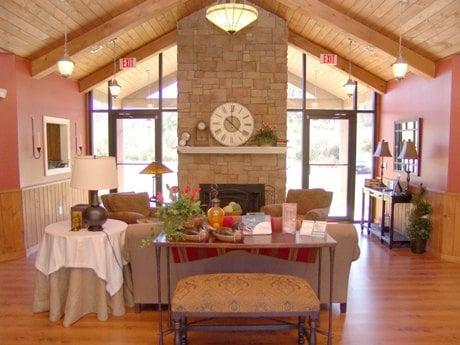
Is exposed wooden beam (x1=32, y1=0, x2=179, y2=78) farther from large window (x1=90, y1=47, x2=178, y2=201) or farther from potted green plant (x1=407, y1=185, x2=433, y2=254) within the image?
potted green plant (x1=407, y1=185, x2=433, y2=254)

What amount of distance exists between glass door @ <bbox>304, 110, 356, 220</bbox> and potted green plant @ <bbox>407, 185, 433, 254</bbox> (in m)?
2.29

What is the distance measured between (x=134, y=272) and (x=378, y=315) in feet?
7.17

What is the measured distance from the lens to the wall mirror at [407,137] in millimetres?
6005

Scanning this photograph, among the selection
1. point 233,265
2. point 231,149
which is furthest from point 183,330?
point 231,149

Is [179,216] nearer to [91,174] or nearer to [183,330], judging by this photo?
[183,330]

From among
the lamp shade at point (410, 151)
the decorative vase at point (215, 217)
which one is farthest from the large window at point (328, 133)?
the decorative vase at point (215, 217)

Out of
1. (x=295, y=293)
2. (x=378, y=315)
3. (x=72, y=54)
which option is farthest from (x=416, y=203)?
(x=72, y=54)

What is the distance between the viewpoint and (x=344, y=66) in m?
7.24

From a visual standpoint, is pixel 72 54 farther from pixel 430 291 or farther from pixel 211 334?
pixel 430 291

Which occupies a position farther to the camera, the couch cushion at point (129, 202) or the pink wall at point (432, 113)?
the couch cushion at point (129, 202)

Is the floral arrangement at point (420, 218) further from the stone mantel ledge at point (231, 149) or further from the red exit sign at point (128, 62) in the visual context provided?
the red exit sign at point (128, 62)

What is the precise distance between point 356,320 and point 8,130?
15.2 ft

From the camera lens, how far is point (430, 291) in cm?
423

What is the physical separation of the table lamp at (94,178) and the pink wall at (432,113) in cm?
415
